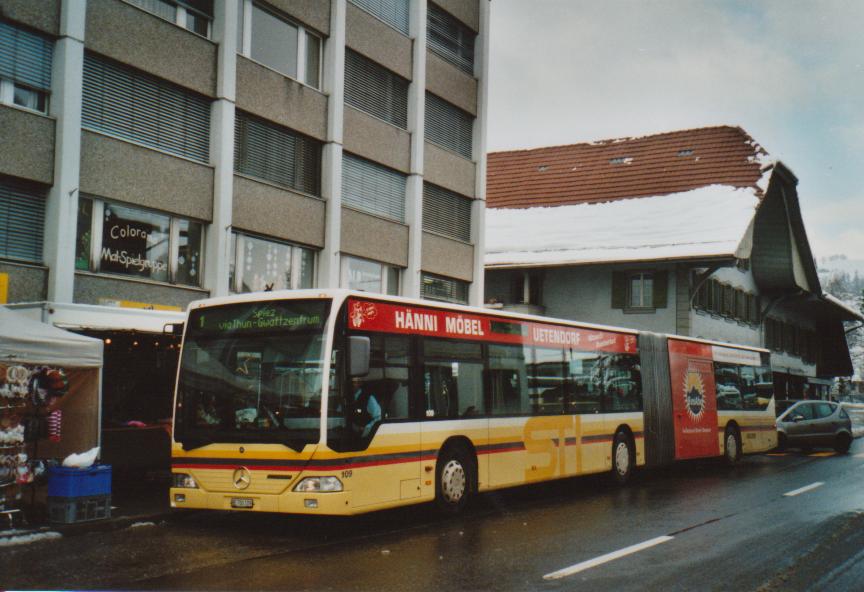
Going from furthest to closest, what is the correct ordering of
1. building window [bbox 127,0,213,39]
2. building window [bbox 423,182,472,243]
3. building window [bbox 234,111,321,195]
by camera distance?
building window [bbox 423,182,472,243] < building window [bbox 234,111,321,195] < building window [bbox 127,0,213,39]

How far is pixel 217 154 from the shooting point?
19781 millimetres

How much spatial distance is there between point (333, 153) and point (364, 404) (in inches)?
504

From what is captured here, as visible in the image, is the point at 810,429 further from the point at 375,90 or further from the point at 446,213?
the point at 375,90

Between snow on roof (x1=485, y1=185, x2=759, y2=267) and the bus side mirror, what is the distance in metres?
25.2

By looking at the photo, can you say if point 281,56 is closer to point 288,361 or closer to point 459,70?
point 459,70

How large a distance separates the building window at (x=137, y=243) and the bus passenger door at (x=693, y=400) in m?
10.3

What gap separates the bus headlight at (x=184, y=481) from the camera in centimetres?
1123

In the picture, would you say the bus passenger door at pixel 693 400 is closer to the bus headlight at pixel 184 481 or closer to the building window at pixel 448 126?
the building window at pixel 448 126

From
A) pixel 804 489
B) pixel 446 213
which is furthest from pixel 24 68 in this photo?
pixel 804 489

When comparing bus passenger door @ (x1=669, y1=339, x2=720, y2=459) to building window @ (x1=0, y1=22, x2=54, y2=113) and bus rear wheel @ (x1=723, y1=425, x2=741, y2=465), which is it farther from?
building window @ (x1=0, y1=22, x2=54, y2=113)

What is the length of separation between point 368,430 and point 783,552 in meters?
4.62

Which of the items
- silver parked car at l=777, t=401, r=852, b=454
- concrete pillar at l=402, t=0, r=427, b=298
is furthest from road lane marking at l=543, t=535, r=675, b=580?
silver parked car at l=777, t=401, r=852, b=454

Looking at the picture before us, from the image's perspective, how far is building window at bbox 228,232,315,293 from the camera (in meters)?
20.7

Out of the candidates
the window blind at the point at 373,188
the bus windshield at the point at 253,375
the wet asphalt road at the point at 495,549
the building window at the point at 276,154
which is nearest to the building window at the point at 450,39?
the window blind at the point at 373,188
